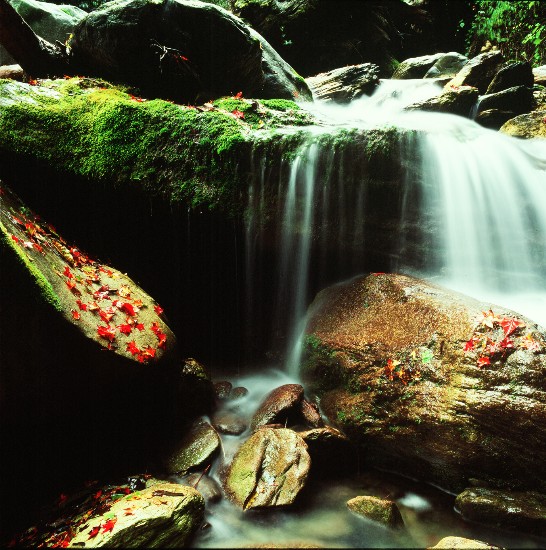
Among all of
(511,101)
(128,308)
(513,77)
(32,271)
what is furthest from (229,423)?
(513,77)

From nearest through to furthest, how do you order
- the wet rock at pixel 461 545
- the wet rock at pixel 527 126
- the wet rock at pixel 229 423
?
the wet rock at pixel 461 545 → the wet rock at pixel 229 423 → the wet rock at pixel 527 126

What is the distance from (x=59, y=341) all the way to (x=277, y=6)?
42.9 ft

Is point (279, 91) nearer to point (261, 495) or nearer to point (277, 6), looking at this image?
point (277, 6)

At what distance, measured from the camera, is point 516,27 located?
479 inches

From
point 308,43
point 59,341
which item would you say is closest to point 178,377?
point 59,341

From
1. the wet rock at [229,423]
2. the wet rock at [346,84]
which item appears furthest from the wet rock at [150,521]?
the wet rock at [346,84]

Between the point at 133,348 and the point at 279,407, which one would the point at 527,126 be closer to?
the point at 279,407

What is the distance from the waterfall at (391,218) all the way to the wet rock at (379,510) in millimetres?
2386

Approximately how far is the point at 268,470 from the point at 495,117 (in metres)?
10.4

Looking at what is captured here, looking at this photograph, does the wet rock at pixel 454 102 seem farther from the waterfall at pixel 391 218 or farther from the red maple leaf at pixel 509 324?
the red maple leaf at pixel 509 324

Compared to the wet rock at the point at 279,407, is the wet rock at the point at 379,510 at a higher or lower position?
lower

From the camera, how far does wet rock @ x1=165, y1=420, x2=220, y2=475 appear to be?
3912 millimetres

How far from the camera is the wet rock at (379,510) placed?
318 cm

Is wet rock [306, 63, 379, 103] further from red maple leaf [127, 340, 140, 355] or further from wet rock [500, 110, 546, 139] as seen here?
red maple leaf [127, 340, 140, 355]
